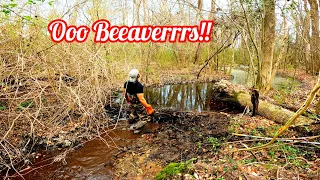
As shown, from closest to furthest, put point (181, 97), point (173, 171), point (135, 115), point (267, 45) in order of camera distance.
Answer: point (173, 171), point (135, 115), point (267, 45), point (181, 97)

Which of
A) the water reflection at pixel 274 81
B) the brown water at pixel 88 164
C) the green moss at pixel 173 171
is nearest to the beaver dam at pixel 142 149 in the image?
the brown water at pixel 88 164

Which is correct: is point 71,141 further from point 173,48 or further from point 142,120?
point 173,48

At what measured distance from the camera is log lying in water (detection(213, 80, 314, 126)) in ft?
19.9

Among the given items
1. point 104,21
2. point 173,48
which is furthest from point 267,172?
point 173,48

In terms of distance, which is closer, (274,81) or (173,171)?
(173,171)

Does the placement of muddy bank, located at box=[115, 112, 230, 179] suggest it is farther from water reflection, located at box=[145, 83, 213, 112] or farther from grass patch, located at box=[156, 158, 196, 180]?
water reflection, located at box=[145, 83, 213, 112]

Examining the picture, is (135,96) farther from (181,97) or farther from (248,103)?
(181,97)
